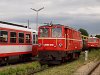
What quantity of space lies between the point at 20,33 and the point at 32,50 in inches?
139

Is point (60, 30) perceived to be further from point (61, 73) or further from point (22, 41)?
point (61, 73)

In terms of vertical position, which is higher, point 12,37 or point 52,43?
point 12,37

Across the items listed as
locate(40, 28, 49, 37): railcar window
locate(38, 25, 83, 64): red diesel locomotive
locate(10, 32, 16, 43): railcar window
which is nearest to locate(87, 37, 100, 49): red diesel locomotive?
locate(38, 25, 83, 64): red diesel locomotive

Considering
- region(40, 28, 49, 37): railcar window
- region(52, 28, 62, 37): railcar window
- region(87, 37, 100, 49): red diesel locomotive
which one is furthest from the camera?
region(87, 37, 100, 49): red diesel locomotive

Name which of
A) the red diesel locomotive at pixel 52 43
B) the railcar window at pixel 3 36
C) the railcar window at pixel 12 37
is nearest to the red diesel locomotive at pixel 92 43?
the red diesel locomotive at pixel 52 43

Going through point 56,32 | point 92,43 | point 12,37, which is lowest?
point 12,37

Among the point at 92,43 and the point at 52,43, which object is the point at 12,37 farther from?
the point at 92,43

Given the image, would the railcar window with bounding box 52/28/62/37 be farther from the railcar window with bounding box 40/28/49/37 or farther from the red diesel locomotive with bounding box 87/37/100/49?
the red diesel locomotive with bounding box 87/37/100/49

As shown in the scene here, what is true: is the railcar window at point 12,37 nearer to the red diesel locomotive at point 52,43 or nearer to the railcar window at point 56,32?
the red diesel locomotive at point 52,43

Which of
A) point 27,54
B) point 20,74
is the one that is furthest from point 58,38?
point 20,74

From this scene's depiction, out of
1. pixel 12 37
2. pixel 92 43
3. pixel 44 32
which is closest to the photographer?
pixel 12 37

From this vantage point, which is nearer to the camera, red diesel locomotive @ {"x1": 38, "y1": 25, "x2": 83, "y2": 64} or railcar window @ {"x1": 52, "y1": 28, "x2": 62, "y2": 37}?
red diesel locomotive @ {"x1": 38, "y1": 25, "x2": 83, "y2": 64}

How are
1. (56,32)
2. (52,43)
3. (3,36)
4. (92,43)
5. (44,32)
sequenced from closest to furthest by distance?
(3,36), (52,43), (56,32), (44,32), (92,43)

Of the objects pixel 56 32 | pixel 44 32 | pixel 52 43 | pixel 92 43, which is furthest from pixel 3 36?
pixel 92 43
